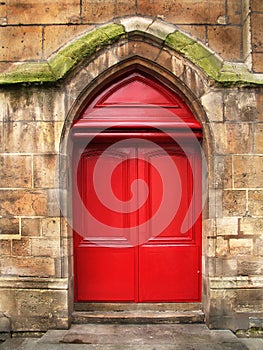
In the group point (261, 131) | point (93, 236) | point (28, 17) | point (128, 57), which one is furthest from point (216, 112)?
point (28, 17)

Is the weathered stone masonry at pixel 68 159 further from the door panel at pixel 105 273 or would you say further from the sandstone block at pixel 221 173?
the door panel at pixel 105 273

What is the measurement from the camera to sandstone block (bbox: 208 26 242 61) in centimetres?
400

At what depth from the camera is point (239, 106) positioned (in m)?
3.88

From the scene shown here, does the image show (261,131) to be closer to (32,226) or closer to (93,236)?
(93,236)

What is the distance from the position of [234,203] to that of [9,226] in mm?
2653

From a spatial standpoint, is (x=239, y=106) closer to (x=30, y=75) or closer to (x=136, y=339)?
(x=30, y=75)

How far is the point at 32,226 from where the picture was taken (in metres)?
3.89

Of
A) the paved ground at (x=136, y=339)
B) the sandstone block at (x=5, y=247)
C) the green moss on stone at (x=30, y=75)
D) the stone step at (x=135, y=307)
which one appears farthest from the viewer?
the stone step at (x=135, y=307)

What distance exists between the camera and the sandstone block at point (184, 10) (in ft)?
13.1

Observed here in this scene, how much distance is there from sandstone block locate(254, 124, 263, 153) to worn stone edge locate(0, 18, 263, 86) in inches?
20.1

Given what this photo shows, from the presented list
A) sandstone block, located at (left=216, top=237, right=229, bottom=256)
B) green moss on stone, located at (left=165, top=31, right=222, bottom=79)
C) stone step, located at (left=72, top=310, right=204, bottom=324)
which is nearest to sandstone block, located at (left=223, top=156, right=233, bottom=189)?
sandstone block, located at (left=216, top=237, right=229, bottom=256)

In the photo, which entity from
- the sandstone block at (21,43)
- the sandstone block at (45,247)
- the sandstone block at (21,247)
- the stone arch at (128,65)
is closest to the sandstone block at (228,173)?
the stone arch at (128,65)

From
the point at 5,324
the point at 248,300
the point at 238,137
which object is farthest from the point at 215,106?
the point at 5,324

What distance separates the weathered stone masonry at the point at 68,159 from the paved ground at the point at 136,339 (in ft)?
0.54
